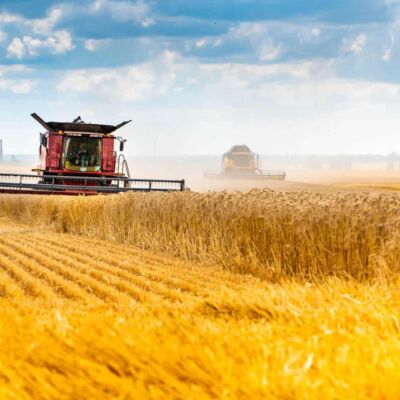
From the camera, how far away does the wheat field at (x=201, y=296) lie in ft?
6.73

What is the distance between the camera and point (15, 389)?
211 centimetres

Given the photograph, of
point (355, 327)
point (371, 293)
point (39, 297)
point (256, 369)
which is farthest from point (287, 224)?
point (256, 369)

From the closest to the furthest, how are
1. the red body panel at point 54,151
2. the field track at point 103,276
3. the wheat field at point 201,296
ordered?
the wheat field at point 201,296 < the field track at point 103,276 < the red body panel at point 54,151

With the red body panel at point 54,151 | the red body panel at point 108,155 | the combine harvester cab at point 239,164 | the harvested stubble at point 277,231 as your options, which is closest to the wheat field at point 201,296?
the harvested stubble at point 277,231

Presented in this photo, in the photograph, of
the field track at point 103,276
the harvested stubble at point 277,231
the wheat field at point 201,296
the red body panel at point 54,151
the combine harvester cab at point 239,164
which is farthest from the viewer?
the combine harvester cab at point 239,164

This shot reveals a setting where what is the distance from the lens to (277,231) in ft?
21.8

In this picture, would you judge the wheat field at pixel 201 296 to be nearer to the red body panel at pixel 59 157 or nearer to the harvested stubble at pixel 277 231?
the harvested stubble at pixel 277 231

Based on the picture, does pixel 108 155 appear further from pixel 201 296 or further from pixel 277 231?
pixel 201 296

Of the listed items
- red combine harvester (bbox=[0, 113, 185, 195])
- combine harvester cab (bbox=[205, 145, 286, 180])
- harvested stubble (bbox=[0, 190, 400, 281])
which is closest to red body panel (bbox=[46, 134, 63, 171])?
red combine harvester (bbox=[0, 113, 185, 195])

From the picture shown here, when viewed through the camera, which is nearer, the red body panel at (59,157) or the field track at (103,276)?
the field track at (103,276)

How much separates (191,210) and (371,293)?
4.52 meters

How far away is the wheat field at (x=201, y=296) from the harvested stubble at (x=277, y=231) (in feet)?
0.05

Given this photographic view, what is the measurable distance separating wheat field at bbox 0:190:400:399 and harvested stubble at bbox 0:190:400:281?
15 millimetres

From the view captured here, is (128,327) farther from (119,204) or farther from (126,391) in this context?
(119,204)
